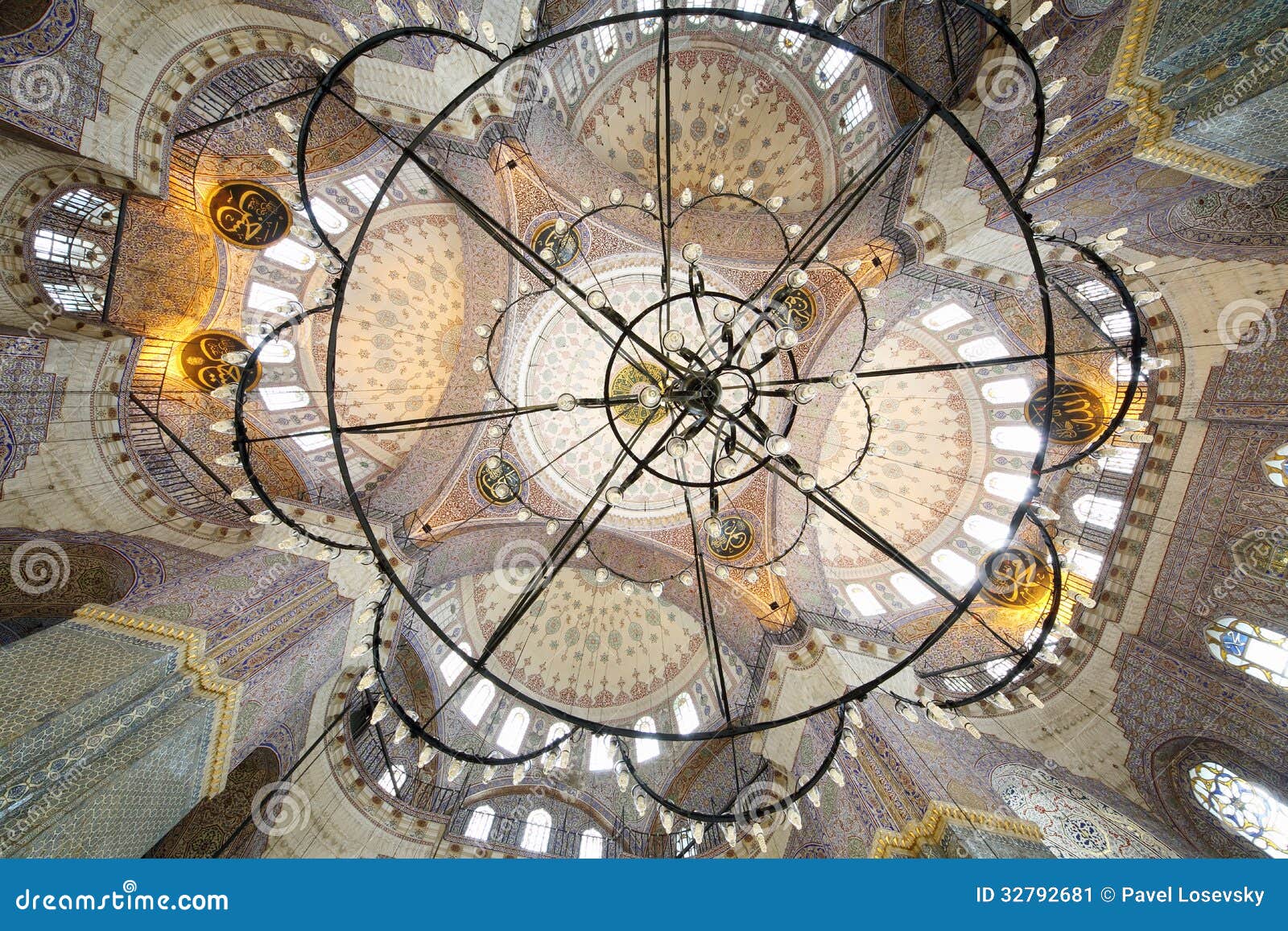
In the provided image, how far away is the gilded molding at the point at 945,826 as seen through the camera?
16.5 ft

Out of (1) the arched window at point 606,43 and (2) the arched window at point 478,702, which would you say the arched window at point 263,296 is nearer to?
(1) the arched window at point 606,43

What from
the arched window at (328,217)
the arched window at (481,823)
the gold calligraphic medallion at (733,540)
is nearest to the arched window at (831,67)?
the gold calligraphic medallion at (733,540)

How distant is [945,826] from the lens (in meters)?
5.02

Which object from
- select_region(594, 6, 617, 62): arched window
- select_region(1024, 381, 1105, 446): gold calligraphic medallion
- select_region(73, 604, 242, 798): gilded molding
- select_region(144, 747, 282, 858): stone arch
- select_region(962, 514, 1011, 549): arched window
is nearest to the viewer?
select_region(73, 604, 242, 798): gilded molding

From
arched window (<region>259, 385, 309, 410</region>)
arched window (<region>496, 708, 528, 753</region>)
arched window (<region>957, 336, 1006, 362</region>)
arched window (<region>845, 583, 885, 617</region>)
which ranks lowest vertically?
arched window (<region>496, 708, 528, 753</region>)

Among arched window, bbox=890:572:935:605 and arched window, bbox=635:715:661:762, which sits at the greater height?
arched window, bbox=890:572:935:605

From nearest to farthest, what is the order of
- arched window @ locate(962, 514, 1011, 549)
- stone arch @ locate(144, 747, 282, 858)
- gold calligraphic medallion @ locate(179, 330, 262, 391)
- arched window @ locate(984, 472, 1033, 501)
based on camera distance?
stone arch @ locate(144, 747, 282, 858) < gold calligraphic medallion @ locate(179, 330, 262, 391) < arched window @ locate(984, 472, 1033, 501) < arched window @ locate(962, 514, 1011, 549)

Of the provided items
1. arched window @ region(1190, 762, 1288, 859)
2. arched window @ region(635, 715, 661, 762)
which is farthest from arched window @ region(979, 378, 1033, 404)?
arched window @ region(635, 715, 661, 762)

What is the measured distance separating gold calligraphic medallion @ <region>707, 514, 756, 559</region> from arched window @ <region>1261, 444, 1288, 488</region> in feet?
19.3

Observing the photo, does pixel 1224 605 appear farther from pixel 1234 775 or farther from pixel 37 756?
pixel 37 756

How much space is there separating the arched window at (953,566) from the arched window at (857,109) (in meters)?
7.63

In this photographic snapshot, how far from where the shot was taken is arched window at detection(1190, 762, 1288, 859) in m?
4.71

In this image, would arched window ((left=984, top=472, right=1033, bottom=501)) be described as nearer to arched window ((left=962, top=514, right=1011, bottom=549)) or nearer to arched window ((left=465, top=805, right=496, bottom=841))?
arched window ((left=962, top=514, right=1011, bottom=549))

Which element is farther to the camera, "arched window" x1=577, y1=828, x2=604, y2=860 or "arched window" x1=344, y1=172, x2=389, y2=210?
"arched window" x1=577, y1=828, x2=604, y2=860
